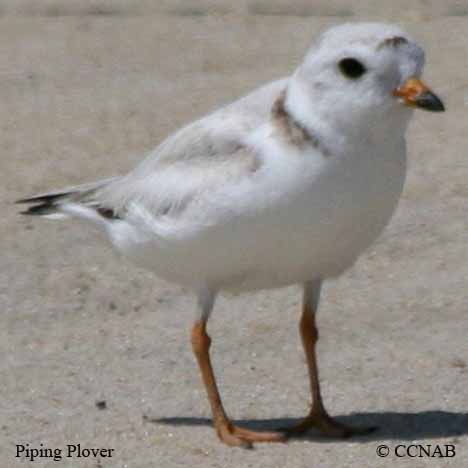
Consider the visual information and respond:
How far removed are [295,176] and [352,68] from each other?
385 mm

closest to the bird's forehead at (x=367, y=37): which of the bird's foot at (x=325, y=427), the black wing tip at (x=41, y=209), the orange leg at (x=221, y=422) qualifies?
the orange leg at (x=221, y=422)

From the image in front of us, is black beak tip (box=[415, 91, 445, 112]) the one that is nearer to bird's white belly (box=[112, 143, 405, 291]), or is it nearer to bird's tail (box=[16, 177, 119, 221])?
bird's white belly (box=[112, 143, 405, 291])

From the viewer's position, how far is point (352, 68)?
5223 millimetres

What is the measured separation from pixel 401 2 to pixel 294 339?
564 cm

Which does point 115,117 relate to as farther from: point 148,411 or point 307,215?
point 307,215

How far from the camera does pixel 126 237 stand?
5.93 m

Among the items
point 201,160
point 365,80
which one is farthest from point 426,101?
point 201,160

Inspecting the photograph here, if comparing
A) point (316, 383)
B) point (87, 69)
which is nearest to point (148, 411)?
point (316, 383)

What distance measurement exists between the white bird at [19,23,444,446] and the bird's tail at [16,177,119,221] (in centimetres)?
47

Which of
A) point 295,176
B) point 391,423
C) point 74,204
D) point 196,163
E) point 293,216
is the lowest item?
point 391,423

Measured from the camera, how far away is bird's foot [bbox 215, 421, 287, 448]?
570 centimetres

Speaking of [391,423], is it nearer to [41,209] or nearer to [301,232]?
[301,232]

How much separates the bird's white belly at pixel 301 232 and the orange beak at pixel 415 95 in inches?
→ 8.8

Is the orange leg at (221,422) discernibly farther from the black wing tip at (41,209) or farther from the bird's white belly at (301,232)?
the black wing tip at (41,209)
